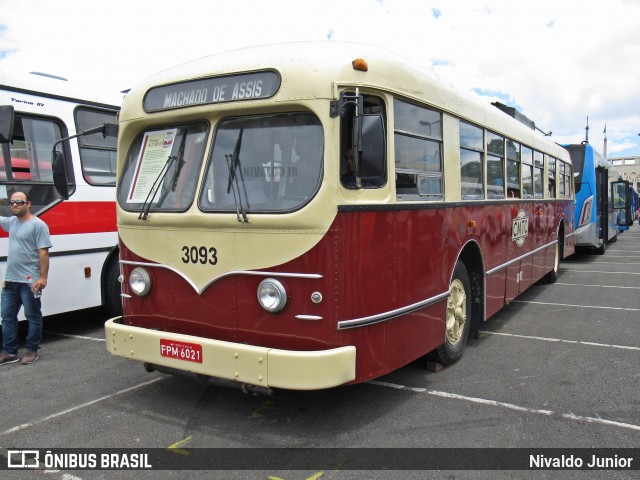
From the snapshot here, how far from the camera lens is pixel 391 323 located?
161 inches

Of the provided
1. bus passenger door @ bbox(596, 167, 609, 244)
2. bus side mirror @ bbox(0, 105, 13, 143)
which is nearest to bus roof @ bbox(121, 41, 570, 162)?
bus side mirror @ bbox(0, 105, 13, 143)

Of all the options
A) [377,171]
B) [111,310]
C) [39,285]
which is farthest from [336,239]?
[111,310]

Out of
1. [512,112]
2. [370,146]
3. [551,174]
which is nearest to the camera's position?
[370,146]

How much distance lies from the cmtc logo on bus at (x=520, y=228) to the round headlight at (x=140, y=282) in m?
4.82

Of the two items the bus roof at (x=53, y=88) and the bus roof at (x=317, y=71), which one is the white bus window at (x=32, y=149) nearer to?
the bus roof at (x=53, y=88)

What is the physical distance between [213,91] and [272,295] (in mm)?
1602

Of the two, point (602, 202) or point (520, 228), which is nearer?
point (520, 228)

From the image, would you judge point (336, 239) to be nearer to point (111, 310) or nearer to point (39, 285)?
point (39, 285)

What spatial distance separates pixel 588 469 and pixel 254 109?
3283 millimetres

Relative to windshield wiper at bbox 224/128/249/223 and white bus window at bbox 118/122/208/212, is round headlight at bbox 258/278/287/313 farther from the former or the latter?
white bus window at bbox 118/122/208/212

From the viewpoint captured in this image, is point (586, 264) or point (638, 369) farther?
point (586, 264)

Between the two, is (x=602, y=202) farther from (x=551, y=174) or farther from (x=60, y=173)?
(x=60, y=173)

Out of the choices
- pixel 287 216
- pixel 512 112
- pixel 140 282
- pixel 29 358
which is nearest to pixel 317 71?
pixel 287 216

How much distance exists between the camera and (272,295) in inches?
149
